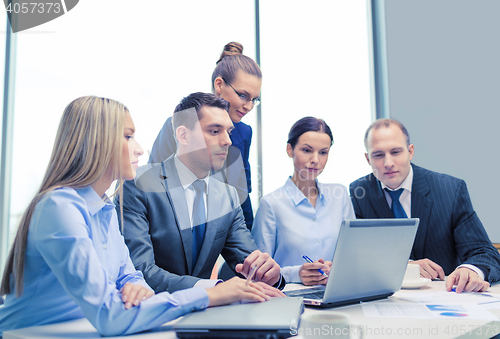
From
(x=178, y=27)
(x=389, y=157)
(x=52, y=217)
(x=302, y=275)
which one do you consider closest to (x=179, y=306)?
(x=52, y=217)

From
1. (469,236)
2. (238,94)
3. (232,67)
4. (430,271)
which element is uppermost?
(232,67)

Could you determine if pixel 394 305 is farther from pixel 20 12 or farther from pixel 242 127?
pixel 20 12

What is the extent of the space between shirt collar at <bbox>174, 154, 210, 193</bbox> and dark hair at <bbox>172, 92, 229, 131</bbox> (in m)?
0.19

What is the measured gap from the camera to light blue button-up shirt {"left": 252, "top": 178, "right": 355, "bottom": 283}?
1.92 meters

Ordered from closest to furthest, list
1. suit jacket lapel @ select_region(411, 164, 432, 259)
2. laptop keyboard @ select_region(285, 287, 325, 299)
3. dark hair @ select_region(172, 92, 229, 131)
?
laptop keyboard @ select_region(285, 287, 325, 299)
dark hair @ select_region(172, 92, 229, 131)
suit jacket lapel @ select_region(411, 164, 432, 259)

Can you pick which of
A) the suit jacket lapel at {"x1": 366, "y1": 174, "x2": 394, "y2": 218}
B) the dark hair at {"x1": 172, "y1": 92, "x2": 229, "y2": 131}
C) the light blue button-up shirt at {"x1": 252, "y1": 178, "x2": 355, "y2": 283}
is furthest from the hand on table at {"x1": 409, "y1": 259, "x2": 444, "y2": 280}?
the dark hair at {"x1": 172, "y1": 92, "x2": 229, "y2": 131}

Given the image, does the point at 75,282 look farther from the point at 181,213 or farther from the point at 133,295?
the point at 181,213

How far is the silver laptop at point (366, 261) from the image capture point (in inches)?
39.0

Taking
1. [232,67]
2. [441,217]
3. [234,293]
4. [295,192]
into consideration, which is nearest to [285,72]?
[232,67]

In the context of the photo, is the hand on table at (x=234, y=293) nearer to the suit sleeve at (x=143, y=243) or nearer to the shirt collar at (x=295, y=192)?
the suit sleeve at (x=143, y=243)

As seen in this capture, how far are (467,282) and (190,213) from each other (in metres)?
1.05

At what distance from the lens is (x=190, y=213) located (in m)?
1.62

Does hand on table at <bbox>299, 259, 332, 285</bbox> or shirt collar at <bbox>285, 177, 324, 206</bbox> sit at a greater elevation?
shirt collar at <bbox>285, 177, 324, 206</bbox>

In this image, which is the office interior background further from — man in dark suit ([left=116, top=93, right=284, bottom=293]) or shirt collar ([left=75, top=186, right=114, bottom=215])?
shirt collar ([left=75, top=186, right=114, bottom=215])
